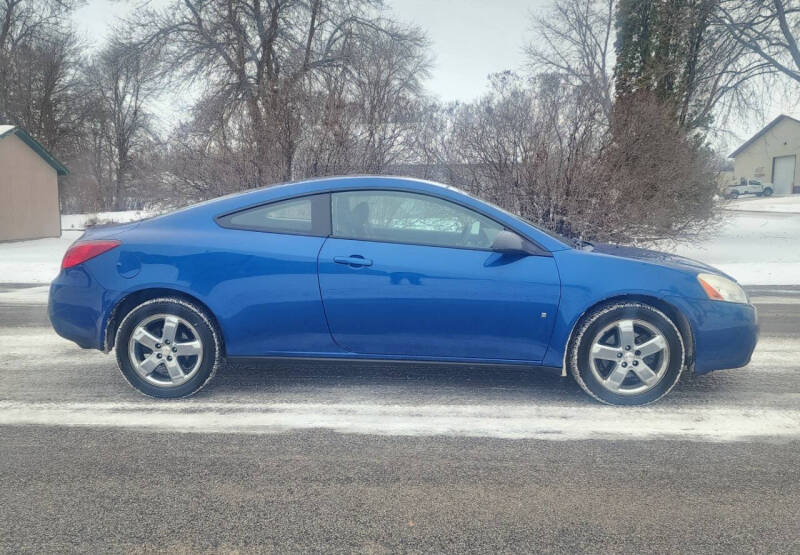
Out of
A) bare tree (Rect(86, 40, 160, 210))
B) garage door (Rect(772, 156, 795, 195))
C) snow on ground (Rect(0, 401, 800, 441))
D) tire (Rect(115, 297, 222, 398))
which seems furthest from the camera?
garage door (Rect(772, 156, 795, 195))

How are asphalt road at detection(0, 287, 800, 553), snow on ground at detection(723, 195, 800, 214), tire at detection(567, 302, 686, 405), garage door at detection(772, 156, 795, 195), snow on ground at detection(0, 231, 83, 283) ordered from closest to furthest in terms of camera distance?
asphalt road at detection(0, 287, 800, 553), tire at detection(567, 302, 686, 405), snow on ground at detection(0, 231, 83, 283), snow on ground at detection(723, 195, 800, 214), garage door at detection(772, 156, 795, 195)

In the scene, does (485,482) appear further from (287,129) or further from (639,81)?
(639,81)

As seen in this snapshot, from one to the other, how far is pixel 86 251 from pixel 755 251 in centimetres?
1594

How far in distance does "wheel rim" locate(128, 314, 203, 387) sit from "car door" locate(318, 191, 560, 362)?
36.6 inches

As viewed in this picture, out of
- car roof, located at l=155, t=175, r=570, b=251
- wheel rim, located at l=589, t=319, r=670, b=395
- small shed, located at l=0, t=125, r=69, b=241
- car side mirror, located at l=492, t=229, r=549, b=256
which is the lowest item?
wheel rim, located at l=589, t=319, r=670, b=395

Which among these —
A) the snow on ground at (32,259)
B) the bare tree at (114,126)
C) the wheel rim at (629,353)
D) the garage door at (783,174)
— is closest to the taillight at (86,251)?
the wheel rim at (629,353)

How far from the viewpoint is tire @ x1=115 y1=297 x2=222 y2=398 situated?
4.14 meters

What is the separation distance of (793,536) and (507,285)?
6.51 feet

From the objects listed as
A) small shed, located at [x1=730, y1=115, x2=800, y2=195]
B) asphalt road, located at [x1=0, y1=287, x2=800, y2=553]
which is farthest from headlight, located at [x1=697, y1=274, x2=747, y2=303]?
small shed, located at [x1=730, y1=115, x2=800, y2=195]

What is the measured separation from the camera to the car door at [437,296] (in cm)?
403

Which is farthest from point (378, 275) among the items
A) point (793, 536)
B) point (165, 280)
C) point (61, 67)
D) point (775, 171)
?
point (775, 171)

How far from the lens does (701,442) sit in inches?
138

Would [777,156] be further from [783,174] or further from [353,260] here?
[353,260]

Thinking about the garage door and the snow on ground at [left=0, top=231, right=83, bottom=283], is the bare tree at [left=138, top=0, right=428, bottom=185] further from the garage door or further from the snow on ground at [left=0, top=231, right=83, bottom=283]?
the garage door
